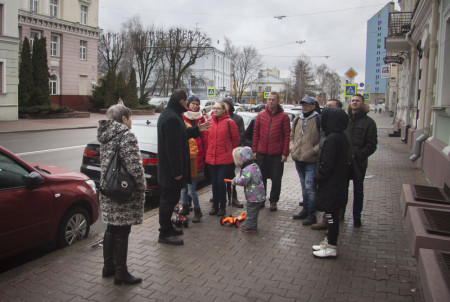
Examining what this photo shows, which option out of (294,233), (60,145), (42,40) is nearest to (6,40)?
(42,40)

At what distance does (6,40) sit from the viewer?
82.9ft

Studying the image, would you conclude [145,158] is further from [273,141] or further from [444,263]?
[444,263]

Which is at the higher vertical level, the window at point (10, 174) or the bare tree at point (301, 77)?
the bare tree at point (301, 77)

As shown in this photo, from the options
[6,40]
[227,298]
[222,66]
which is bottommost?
[227,298]

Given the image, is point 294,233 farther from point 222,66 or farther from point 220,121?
point 222,66

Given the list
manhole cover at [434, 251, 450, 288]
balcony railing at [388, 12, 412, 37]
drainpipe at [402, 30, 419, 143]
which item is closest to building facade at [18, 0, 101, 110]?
balcony railing at [388, 12, 412, 37]

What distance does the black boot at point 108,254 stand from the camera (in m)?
3.97

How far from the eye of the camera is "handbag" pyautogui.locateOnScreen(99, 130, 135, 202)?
3.64m

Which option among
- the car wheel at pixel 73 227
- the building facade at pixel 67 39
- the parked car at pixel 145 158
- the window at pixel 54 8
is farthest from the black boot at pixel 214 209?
the window at pixel 54 8

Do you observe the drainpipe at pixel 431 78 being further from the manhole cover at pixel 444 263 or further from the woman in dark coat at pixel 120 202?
the woman in dark coat at pixel 120 202

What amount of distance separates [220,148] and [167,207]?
1.55 meters

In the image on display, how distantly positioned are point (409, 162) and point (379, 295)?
32.5ft

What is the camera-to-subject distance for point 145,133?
8.23 m

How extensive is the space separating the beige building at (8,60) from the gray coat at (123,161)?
1005 inches
